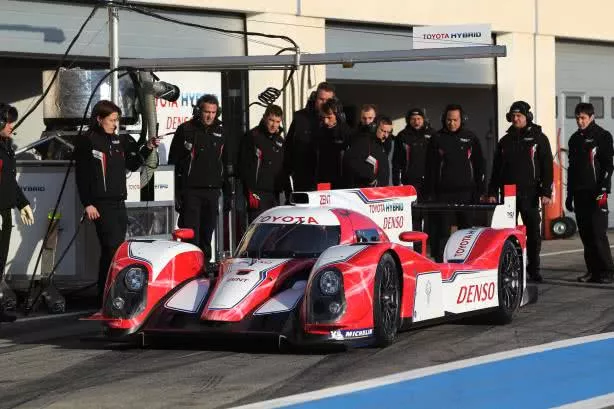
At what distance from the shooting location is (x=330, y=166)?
14500 mm

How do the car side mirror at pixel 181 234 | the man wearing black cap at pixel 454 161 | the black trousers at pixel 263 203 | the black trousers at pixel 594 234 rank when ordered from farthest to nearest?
the black trousers at pixel 594 234 → the man wearing black cap at pixel 454 161 → the black trousers at pixel 263 203 → the car side mirror at pixel 181 234

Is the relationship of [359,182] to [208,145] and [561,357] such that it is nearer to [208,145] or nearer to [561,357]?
[208,145]

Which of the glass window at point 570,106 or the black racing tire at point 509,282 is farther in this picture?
the glass window at point 570,106

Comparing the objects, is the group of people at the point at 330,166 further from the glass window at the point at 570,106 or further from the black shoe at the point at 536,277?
the glass window at the point at 570,106

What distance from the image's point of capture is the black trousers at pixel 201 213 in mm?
14023

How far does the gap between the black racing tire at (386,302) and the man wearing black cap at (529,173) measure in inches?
207

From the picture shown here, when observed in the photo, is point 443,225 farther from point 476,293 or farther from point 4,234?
point 4,234

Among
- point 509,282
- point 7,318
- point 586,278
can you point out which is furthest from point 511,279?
point 7,318

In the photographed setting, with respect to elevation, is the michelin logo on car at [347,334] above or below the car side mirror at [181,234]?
below

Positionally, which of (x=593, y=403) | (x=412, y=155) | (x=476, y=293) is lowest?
(x=593, y=403)

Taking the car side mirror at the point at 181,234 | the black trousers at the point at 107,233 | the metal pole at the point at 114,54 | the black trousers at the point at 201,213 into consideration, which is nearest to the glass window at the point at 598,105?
the black trousers at the point at 201,213

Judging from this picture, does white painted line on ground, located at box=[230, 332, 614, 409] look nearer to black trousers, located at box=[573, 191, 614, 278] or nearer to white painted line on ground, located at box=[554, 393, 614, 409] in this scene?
white painted line on ground, located at box=[554, 393, 614, 409]

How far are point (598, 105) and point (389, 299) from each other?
1762cm

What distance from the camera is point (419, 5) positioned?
23422mm
